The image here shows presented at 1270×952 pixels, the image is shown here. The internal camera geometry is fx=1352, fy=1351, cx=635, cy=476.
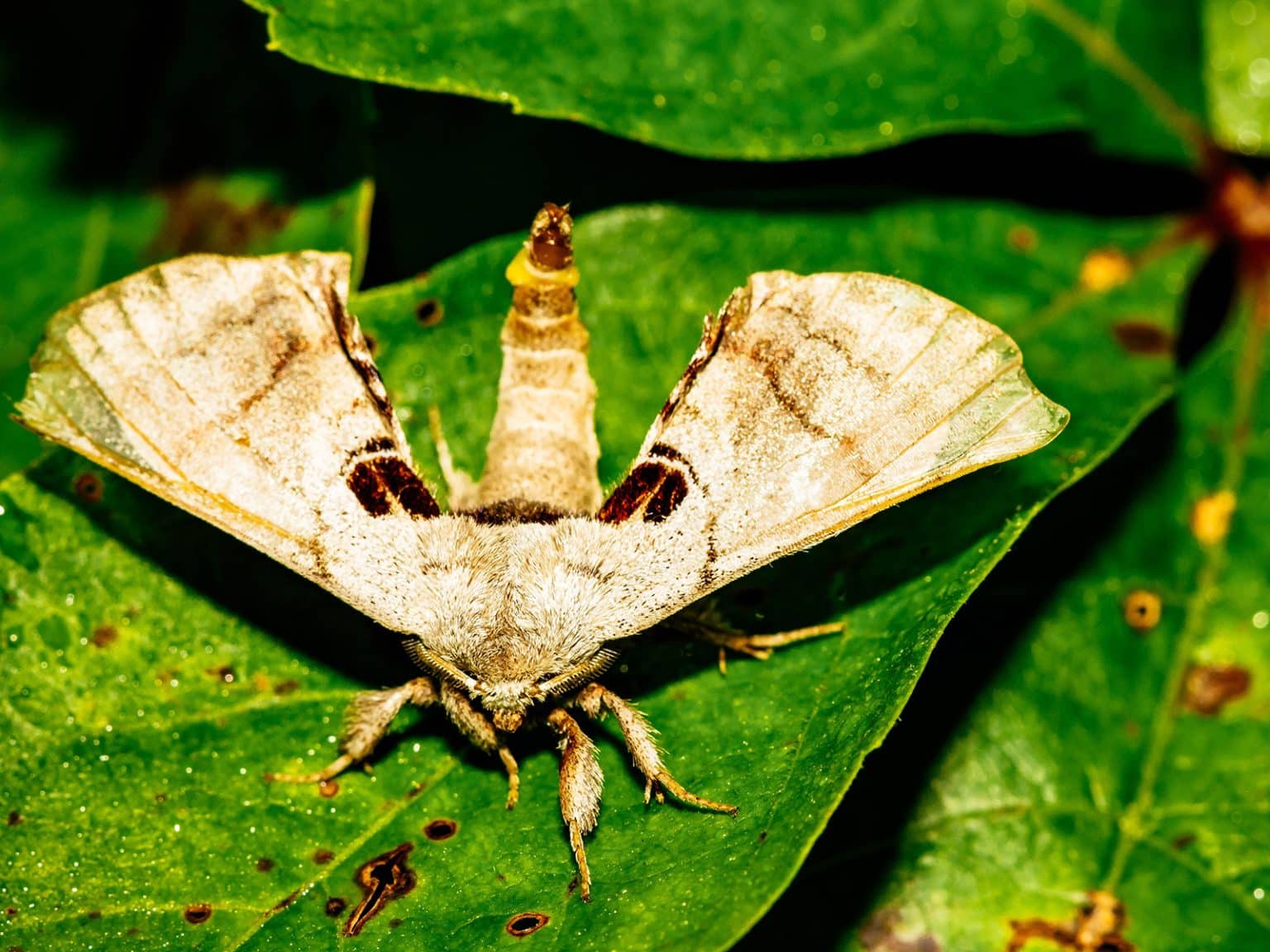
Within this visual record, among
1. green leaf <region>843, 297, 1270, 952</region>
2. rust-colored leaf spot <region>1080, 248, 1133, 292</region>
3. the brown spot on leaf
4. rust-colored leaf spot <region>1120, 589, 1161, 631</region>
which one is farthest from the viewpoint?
rust-colored leaf spot <region>1080, 248, 1133, 292</region>

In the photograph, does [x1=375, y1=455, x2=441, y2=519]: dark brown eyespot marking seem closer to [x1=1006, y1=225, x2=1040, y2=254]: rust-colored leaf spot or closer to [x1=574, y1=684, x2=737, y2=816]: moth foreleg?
[x1=574, y1=684, x2=737, y2=816]: moth foreleg

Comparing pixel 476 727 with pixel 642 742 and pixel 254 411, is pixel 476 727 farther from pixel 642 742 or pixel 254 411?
pixel 254 411

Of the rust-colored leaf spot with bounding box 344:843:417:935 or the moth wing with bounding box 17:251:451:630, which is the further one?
the moth wing with bounding box 17:251:451:630

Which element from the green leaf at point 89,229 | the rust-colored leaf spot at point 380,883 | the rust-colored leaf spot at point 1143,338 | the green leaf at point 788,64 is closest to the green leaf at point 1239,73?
the green leaf at point 788,64

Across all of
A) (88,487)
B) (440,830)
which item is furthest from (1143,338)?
(88,487)

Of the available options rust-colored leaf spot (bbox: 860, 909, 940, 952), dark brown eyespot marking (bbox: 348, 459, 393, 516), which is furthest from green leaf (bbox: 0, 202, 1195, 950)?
rust-colored leaf spot (bbox: 860, 909, 940, 952)

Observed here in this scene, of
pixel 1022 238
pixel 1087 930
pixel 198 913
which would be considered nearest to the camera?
pixel 198 913
